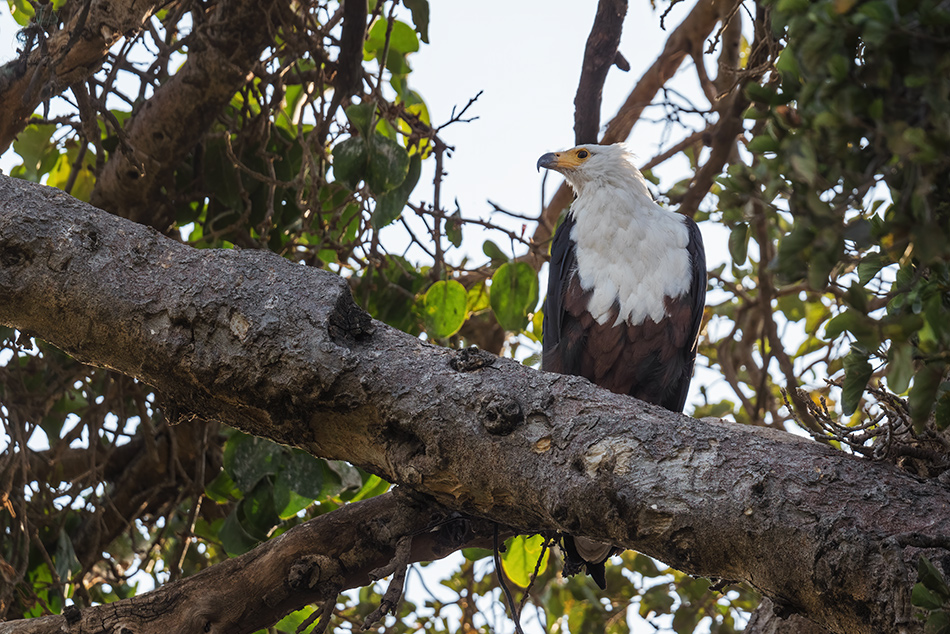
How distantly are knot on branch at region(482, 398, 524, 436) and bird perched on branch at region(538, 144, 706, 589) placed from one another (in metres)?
1.74

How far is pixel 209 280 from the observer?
1.88 meters

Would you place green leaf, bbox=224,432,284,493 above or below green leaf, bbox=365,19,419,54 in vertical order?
below

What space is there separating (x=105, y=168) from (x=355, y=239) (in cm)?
101

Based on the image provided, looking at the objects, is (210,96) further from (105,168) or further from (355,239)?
(355,239)

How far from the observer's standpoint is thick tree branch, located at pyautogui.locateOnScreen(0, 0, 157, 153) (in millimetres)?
2543

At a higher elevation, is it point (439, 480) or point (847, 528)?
point (439, 480)

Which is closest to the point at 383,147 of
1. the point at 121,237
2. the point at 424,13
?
the point at 424,13

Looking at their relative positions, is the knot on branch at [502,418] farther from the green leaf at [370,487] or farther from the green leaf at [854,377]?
the green leaf at [370,487]

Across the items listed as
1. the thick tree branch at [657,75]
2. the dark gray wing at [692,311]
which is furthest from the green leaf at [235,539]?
the thick tree branch at [657,75]

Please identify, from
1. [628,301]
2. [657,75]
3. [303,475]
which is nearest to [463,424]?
[303,475]

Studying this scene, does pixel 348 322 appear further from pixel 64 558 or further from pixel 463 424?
pixel 64 558

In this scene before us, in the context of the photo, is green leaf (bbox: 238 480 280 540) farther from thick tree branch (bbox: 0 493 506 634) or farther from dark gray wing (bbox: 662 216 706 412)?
dark gray wing (bbox: 662 216 706 412)

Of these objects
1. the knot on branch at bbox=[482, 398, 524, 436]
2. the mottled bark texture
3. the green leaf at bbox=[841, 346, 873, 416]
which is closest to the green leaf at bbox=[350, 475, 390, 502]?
the mottled bark texture

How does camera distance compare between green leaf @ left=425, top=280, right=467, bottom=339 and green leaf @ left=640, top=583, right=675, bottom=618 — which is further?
green leaf @ left=640, top=583, right=675, bottom=618
